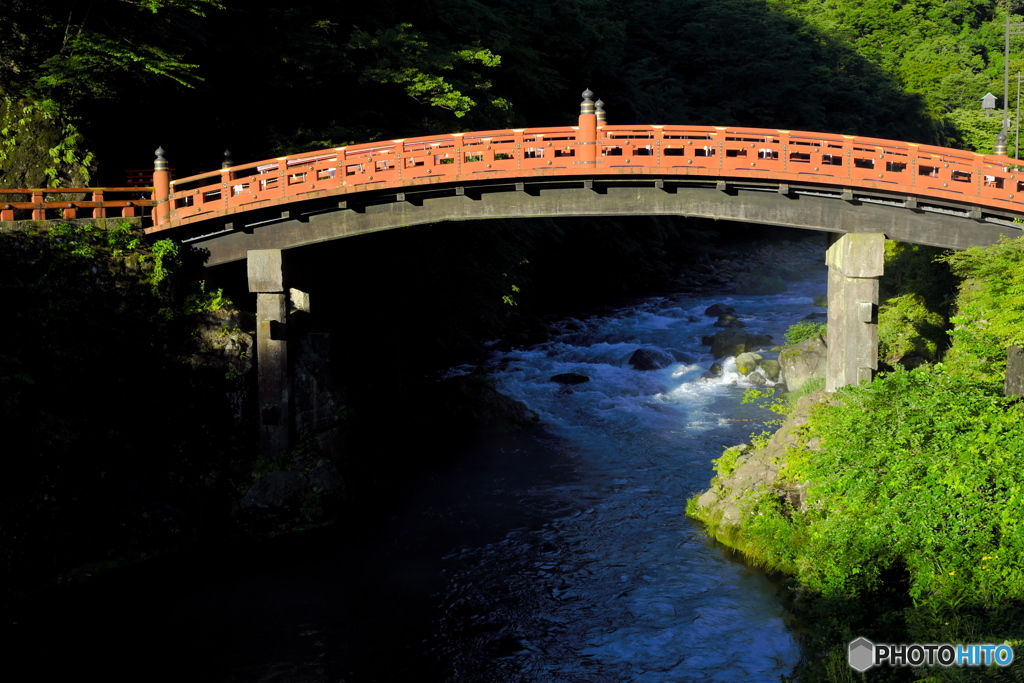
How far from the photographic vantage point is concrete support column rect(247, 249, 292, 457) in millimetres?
25797

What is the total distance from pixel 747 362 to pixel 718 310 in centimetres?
891

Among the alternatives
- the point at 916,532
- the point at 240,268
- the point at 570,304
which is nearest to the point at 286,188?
the point at 240,268

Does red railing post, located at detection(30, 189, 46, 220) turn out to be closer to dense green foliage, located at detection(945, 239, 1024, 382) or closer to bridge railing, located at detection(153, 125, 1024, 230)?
bridge railing, located at detection(153, 125, 1024, 230)

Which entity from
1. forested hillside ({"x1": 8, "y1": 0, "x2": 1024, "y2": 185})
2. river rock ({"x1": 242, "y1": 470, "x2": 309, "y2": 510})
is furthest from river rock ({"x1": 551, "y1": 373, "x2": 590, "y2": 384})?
river rock ({"x1": 242, "y1": 470, "x2": 309, "y2": 510})

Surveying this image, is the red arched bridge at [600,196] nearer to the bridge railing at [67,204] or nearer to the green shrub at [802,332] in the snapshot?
the bridge railing at [67,204]

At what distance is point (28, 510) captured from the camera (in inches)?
837

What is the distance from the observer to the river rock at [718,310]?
4538cm

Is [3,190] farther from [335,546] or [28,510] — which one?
[335,546]

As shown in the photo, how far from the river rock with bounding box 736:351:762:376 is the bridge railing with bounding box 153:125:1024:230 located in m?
12.5

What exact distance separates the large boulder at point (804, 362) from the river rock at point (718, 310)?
1054 centimetres

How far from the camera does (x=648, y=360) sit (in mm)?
38656

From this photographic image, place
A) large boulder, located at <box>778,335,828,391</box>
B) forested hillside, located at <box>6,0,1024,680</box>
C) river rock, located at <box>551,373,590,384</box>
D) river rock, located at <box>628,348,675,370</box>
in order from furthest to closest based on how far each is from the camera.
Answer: river rock, located at <box>628,348,675,370</box>, river rock, located at <box>551,373,590,384</box>, large boulder, located at <box>778,335,828,391</box>, forested hillside, located at <box>6,0,1024,680</box>

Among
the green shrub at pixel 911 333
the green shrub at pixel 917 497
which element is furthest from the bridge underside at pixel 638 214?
the green shrub at pixel 911 333

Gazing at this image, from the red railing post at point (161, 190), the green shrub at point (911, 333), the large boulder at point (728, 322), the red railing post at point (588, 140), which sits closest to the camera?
the red railing post at point (588, 140)
